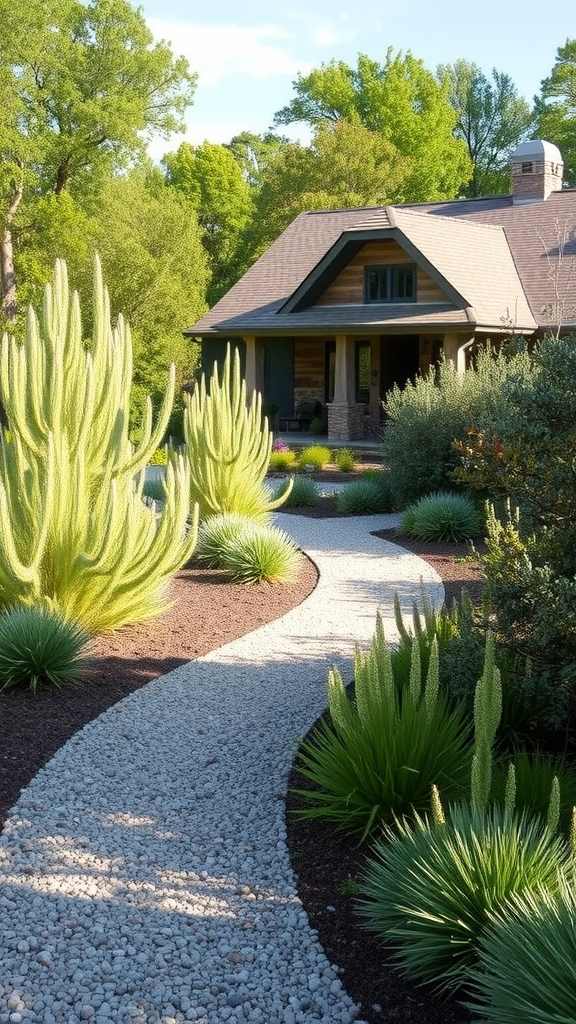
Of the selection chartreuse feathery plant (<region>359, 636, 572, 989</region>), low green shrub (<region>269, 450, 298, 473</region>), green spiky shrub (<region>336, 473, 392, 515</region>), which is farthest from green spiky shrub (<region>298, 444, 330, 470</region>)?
chartreuse feathery plant (<region>359, 636, 572, 989</region>)

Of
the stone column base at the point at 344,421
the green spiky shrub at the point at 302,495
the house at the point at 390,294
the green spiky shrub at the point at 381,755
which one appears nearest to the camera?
the green spiky shrub at the point at 381,755

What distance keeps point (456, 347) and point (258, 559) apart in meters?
13.0

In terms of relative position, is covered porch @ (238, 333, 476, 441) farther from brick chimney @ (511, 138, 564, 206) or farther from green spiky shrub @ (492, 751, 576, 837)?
green spiky shrub @ (492, 751, 576, 837)

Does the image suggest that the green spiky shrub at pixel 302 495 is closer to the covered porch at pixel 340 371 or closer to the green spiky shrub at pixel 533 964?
the covered porch at pixel 340 371

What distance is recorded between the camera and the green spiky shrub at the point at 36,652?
24.0ft

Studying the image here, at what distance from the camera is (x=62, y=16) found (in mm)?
30797

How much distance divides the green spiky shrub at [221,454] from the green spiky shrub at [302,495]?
2908mm

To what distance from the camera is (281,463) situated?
21.1 m

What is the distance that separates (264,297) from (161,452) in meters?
6.34

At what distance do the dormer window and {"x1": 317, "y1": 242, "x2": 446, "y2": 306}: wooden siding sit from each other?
137 millimetres

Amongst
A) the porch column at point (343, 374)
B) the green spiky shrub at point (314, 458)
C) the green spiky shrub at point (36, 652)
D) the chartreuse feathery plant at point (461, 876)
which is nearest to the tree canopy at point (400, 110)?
the porch column at point (343, 374)

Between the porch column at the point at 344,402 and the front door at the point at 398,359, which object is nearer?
the porch column at the point at 344,402

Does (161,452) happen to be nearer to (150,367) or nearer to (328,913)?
(150,367)

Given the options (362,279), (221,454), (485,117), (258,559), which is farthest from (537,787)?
(485,117)
